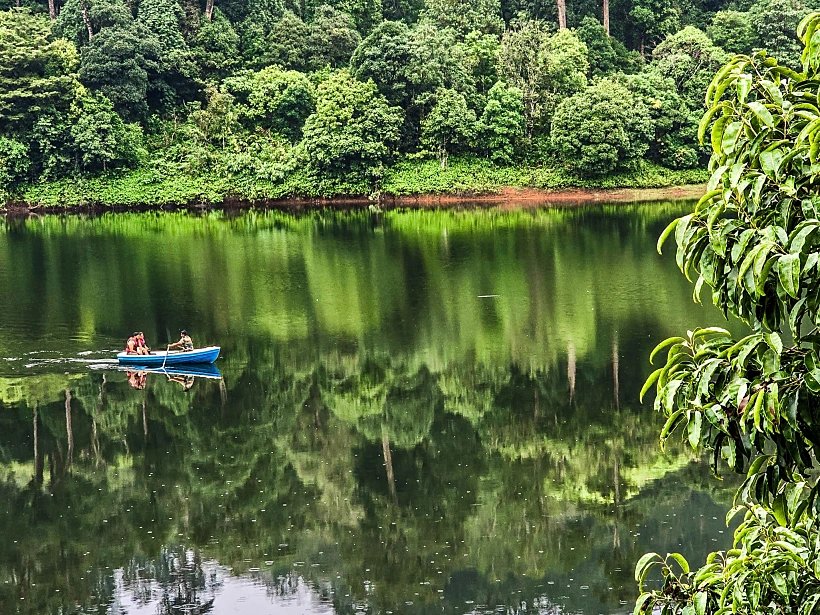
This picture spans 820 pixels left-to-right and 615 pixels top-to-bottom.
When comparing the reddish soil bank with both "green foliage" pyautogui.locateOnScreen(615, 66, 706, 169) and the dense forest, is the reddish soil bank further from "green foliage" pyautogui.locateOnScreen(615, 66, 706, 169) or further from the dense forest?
"green foliage" pyautogui.locateOnScreen(615, 66, 706, 169)

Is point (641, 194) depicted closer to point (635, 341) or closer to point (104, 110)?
point (104, 110)

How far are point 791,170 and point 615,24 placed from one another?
2535 inches

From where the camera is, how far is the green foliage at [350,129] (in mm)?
53375

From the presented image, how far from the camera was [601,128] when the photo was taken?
52.3 meters

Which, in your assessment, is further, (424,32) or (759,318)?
(424,32)

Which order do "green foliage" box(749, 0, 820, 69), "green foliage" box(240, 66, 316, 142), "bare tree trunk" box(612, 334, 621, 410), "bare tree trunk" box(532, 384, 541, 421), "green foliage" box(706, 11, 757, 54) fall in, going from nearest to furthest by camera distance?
"bare tree trunk" box(532, 384, 541, 421)
"bare tree trunk" box(612, 334, 621, 410)
"green foliage" box(749, 0, 820, 69)
"green foliage" box(240, 66, 316, 142)
"green foliage" box(706, 11, 757, 54)

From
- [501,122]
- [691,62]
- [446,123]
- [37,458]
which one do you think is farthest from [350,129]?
[37,458]

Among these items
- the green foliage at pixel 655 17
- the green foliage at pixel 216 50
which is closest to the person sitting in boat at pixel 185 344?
the green foliage at pixel 216 50

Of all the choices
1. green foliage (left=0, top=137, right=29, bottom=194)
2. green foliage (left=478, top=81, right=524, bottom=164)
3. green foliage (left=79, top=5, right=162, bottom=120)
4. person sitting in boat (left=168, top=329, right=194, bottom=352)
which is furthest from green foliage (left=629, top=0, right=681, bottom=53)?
person sitting in boat (left=168, top=329, right=194, bottom=352)

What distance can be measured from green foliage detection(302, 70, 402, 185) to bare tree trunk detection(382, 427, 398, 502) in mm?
37358

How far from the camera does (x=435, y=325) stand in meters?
25.1

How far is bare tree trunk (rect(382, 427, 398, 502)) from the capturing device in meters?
14.8

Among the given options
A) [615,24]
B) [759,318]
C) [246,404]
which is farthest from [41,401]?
[615,24]

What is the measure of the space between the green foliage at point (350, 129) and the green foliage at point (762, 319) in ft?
161
